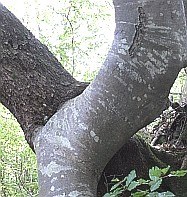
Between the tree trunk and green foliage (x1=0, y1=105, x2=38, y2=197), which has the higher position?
the tree trunk

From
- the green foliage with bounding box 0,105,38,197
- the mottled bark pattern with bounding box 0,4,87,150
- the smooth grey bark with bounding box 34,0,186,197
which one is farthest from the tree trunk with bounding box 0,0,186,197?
the green foliage with bounding box 0,105,38,197

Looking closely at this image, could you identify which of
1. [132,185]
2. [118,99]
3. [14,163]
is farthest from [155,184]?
[14,163]

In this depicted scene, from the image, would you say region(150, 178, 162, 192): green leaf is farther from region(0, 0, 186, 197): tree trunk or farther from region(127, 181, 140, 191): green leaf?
region(0, 0, 186, 197): tree trunk

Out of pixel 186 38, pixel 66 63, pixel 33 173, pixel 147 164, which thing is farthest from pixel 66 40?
pixel 186 38

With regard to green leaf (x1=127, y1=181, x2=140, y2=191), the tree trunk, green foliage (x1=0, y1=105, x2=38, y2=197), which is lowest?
green foliage (x1=0, y1=105, x2=38, y2=197)

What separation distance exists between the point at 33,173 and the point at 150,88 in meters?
1.47

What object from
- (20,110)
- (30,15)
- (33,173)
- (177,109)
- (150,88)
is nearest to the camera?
(150,88)

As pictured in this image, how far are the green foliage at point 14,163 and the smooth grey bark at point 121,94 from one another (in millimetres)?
1180

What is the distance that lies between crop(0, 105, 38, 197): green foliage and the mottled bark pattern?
984 mm

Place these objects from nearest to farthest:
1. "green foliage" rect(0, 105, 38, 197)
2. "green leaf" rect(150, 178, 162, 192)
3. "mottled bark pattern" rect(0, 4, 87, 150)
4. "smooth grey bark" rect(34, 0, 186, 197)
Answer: "green leaf" rect(150, 178, 162, 192) → "smooth grey bark" rect(34, 0, 186, 197) → "mottled bark pattern" rect(0, 4, 87, 150) → "green foliage" rect(0, 105, 38, 197)

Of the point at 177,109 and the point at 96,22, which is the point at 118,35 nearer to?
the point at 177,109

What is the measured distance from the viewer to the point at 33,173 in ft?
8.11

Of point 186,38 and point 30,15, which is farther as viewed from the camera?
point 30,15

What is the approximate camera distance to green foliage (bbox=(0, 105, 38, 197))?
242cm
